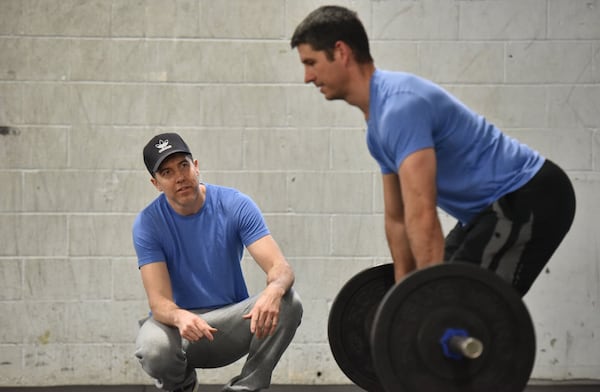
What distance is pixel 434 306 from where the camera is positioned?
2.18 metres

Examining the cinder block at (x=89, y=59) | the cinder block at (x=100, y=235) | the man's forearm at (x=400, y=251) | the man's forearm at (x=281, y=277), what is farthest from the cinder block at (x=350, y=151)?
the man's forearm at (x=400, y=251)

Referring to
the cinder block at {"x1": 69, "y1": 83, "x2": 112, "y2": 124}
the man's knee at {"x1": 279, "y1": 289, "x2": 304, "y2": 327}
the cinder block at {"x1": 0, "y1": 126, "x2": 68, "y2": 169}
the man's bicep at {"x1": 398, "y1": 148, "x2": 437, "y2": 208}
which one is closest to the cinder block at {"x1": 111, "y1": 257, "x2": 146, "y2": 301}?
the cinder block at {"x1": 0, "y1": 126, "x2": 68, "y2": 169}

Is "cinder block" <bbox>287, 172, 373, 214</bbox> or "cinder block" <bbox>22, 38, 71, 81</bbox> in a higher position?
"cinder block" <bbox>22, 38, 71, 81</bbox>

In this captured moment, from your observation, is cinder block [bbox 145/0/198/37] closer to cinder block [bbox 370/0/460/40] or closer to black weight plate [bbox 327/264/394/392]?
cinder block [bbox 370/0/460/40]

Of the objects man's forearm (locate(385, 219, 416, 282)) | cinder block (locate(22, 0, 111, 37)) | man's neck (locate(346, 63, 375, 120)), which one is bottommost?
man's forearm (locate(385, 219, 416, 282))

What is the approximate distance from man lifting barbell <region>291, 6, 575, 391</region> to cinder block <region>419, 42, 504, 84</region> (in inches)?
67.0

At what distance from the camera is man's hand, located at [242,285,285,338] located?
278 centimetres

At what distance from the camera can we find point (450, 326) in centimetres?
220

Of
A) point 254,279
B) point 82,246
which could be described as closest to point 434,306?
point 254,279

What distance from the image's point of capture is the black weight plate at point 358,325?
2660 millimetres

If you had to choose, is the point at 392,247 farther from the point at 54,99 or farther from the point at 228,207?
the point at 54,99

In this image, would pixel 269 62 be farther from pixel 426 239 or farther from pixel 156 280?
pixel 426 239

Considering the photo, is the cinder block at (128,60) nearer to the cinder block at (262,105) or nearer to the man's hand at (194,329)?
the cinder block at (262,105)

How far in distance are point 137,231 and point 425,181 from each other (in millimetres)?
1228
